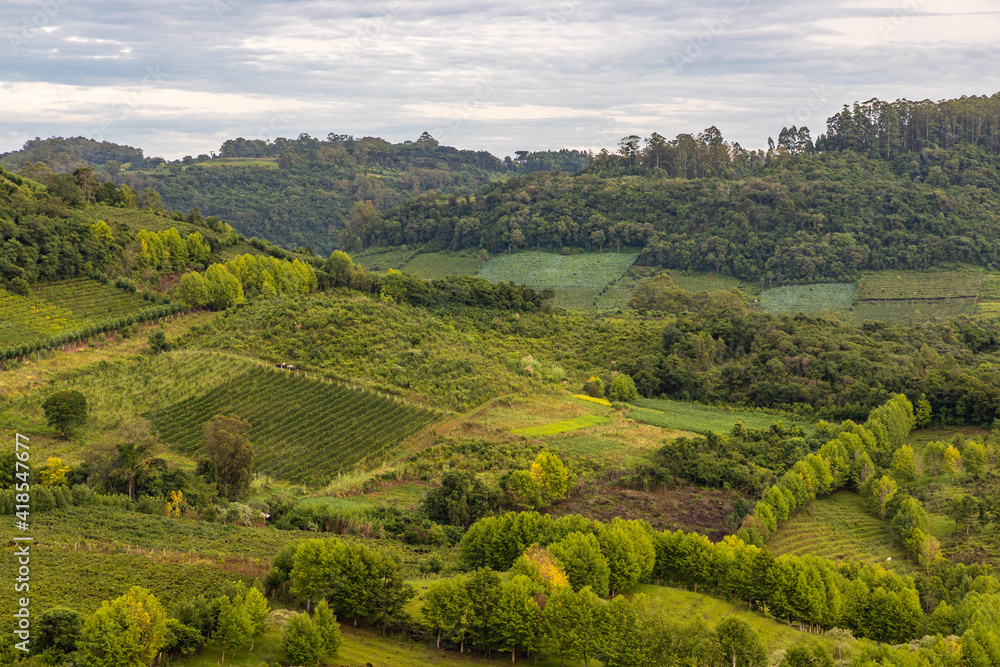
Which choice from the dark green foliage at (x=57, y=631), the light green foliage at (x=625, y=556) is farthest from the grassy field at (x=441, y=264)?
the dark green foliage at (x=57, y=631)

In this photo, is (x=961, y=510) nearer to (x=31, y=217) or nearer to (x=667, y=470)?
(x=667, y=470)

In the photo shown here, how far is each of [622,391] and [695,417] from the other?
7.01 m

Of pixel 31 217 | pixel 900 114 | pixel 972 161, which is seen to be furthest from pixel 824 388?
pixel 900 114

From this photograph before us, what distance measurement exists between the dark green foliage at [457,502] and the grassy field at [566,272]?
80.3 m

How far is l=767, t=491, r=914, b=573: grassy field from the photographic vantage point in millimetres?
51312

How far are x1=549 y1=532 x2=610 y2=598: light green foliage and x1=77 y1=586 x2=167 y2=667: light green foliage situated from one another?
17.2 m

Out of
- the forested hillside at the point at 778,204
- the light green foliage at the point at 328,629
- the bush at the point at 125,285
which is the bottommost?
the light green foliage at the point at 328,629

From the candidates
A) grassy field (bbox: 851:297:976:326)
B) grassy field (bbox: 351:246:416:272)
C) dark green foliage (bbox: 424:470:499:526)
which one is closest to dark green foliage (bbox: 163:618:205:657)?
dark green foliage (bbox: 424:470:499:526)

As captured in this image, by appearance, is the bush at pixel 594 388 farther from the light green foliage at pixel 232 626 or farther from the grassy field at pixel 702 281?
the grassy field at pixel 702 281

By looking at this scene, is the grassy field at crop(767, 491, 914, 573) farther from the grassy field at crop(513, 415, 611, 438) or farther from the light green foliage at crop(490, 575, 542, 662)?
the light green foliage at crop(490, 575, 542, 662)

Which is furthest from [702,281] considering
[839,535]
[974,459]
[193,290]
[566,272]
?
[839,535]

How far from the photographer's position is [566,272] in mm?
144500

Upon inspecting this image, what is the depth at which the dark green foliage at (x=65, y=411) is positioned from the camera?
183 ft

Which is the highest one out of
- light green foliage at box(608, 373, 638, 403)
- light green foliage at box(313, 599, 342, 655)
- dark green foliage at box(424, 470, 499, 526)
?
light green foliage at box(608, 373, 638, 403)
